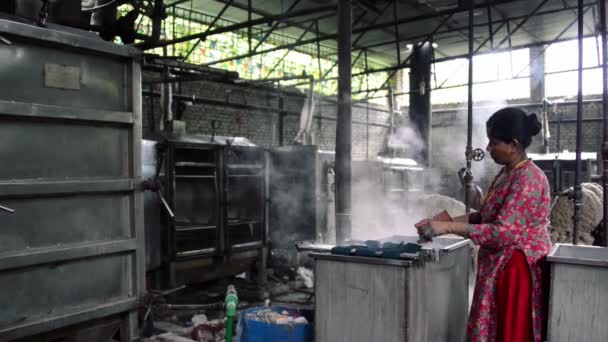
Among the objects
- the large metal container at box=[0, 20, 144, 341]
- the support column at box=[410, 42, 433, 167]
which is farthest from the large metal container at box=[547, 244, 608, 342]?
the support column at box=[410, 42, 433, 167]

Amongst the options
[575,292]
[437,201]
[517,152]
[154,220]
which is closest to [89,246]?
[517,152]

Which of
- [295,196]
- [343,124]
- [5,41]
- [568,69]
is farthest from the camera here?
[568,69]

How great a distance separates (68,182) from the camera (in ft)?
9.05

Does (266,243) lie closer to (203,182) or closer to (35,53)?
(203,182)

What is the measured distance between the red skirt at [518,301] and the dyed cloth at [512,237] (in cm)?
3

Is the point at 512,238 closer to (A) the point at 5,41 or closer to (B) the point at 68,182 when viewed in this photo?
(B) the point at 68,182

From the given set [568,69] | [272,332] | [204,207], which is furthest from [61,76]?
[568,69]

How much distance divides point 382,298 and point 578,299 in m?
1.07

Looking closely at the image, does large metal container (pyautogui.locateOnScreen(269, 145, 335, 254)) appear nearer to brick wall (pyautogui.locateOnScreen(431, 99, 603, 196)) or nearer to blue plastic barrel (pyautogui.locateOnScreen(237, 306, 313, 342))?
blue plastic barrel (pyautogui.locateOnScreen(237, 306, 313, 342))

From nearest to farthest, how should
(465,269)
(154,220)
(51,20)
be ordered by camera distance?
(51,20)
(465,269)
(154,220)

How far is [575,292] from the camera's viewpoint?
2.68 m

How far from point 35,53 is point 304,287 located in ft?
21.2

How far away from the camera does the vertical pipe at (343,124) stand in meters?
5.20

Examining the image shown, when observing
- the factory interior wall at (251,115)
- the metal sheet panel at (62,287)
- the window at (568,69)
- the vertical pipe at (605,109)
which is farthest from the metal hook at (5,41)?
the window at (568,69)
